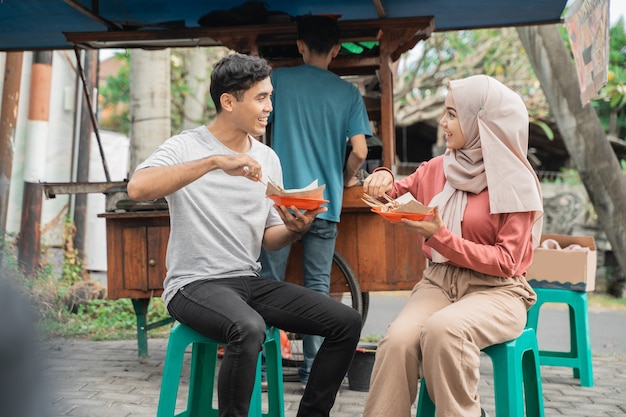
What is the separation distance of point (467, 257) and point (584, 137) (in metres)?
4.46

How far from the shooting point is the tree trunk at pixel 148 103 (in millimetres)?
7406

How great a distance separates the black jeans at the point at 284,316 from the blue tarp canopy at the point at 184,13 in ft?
7.96

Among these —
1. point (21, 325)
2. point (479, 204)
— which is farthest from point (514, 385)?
point (21, 325)

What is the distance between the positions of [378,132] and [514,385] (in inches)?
158

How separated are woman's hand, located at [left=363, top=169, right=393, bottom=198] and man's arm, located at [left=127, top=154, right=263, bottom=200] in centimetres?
61

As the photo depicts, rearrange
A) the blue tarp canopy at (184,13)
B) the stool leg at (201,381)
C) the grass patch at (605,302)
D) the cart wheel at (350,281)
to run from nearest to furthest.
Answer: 1. the stool leg at (201,381)
2. the cart wheel at (350,281)
3. the blue tarp canopy at (184,13)
4. the grass patch at (605,302)

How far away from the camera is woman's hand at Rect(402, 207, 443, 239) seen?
3.06 metres

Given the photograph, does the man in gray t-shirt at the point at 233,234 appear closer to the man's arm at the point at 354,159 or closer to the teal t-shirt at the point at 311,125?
the teal t-shirt at the point at 311,125

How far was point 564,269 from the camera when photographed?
4984mm

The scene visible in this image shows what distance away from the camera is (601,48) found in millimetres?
4809

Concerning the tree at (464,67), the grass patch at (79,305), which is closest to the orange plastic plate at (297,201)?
the grass patch at (79,305)

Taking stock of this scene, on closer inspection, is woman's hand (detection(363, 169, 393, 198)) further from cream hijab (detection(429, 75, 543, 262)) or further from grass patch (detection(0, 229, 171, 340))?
grass patch (detection(0, 229, 171, 340))

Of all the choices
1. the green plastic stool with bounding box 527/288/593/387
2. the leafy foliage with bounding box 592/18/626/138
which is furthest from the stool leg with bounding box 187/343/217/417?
the leafy foliage with bounding box 592/18/626/138

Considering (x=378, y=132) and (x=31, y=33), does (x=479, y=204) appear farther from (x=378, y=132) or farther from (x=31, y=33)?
(x=31, y=33)
